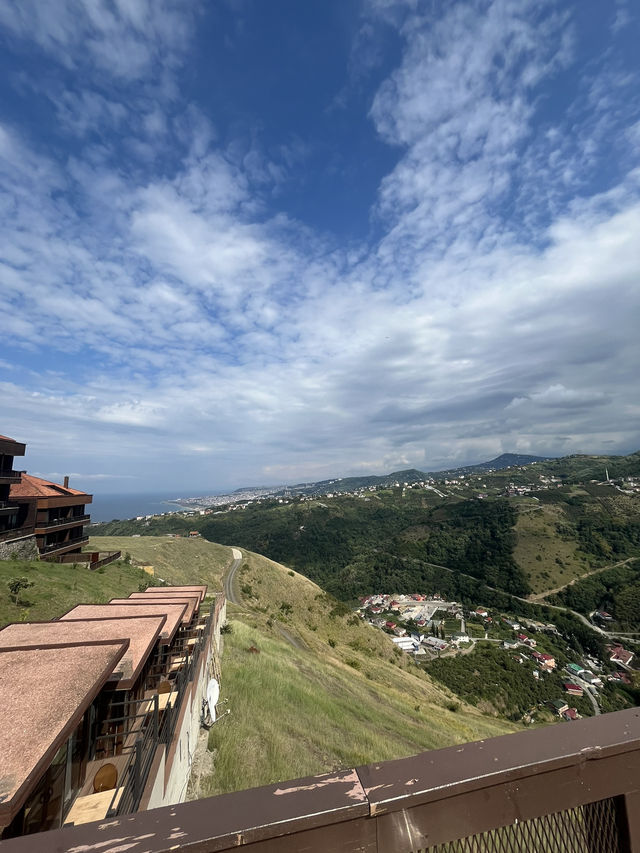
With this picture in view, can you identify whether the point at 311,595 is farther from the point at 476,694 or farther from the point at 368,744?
the point at 368,744

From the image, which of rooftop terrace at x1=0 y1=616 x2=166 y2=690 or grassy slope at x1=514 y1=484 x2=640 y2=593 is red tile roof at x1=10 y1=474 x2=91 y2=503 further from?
grassy slope at x1=514 y1=484 x2=640 y2=593

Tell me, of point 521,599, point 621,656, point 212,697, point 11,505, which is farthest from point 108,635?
point 521,599

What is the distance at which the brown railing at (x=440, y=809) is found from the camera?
1149 millimetres

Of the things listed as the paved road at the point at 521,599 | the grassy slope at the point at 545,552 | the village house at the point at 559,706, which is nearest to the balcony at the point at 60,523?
the village house at the point at 559,706

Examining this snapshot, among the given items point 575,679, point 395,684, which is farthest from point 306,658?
point 575,679

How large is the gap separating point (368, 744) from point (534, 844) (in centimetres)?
1664

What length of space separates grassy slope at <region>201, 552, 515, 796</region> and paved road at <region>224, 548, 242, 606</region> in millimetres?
5443

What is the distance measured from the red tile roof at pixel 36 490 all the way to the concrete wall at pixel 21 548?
3677 millimetres

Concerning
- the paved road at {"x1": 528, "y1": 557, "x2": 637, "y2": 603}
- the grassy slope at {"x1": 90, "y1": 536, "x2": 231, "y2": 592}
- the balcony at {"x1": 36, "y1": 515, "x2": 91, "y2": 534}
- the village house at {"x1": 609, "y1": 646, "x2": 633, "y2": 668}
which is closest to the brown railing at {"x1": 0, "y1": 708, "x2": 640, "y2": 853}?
the balcony at {"x1": 36, "y1": 515, "x2": 91, "y2": 534}

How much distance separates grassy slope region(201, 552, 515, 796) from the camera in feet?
37.4

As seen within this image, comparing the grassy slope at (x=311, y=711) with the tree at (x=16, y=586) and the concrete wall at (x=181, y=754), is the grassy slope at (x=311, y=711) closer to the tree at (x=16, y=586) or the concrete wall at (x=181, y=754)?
the concrete wall at (x=181, y=754)

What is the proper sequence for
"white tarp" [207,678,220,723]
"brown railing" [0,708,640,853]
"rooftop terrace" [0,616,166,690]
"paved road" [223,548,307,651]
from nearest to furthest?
"brown railing" [0,708,640,853], "rooftop terrace" [0,616,166,690], "white tarp" [207,678,220,723], "paved road" [223,548,307,651]

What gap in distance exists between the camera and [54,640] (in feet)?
28.0

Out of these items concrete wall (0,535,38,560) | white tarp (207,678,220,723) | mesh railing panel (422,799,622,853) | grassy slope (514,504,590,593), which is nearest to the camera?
mesh railing panel (422,799,622,853)
